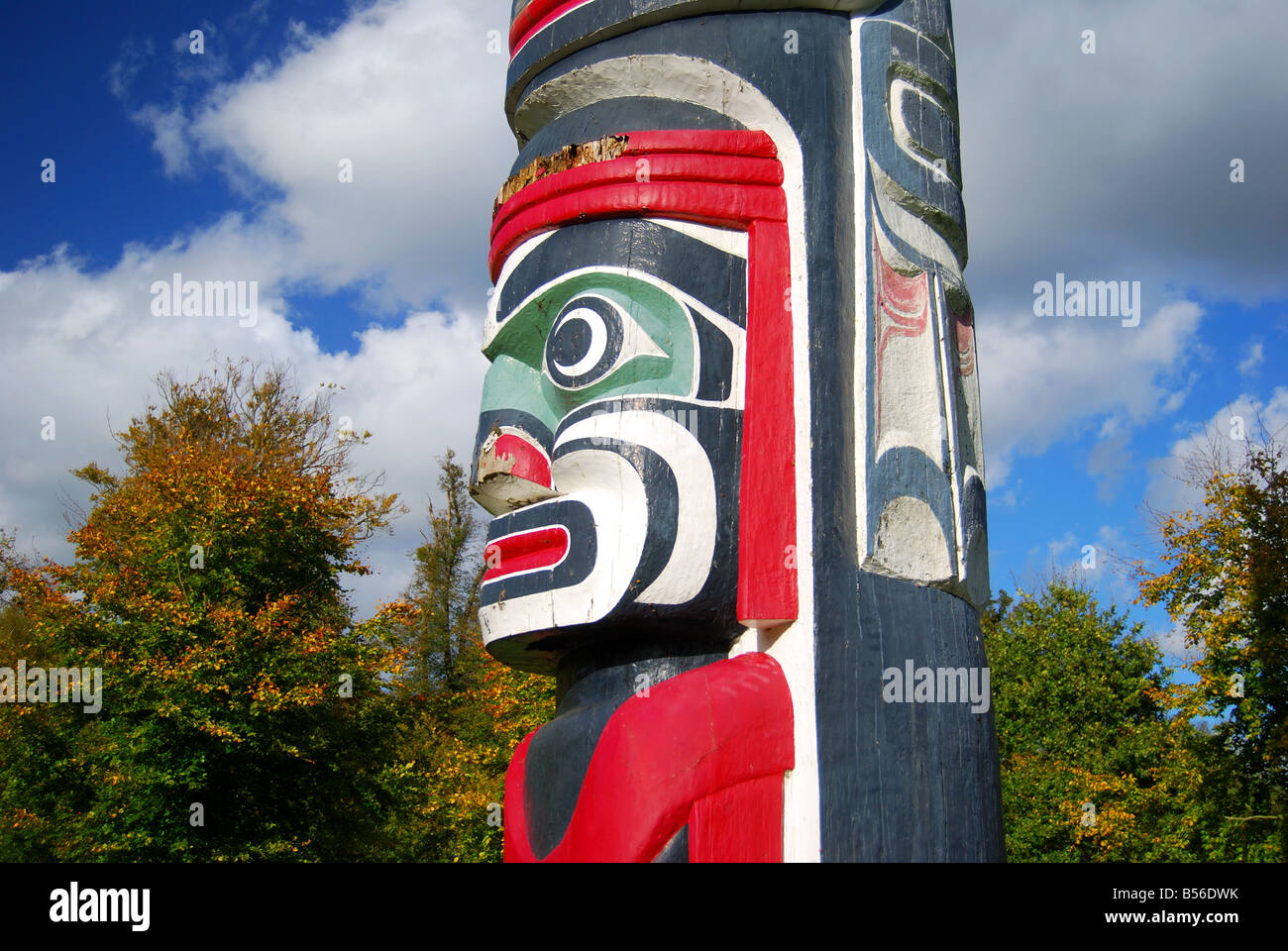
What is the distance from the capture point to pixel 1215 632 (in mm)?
12469

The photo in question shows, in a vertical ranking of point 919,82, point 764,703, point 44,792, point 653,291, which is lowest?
point 44,792

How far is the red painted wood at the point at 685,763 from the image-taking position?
3.28 metres

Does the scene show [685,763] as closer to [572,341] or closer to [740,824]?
[740,824]

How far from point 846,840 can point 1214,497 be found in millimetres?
11973

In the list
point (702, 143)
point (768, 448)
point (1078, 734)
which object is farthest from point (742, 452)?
point (1078, 734)

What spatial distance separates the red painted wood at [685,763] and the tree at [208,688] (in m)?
8.71

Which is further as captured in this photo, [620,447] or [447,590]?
[447,590]

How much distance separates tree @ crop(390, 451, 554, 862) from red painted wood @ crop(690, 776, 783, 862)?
14.3 feet

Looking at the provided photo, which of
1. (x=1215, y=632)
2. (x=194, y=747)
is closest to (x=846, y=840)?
(x=194, y=747)

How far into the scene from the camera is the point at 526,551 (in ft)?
12.9

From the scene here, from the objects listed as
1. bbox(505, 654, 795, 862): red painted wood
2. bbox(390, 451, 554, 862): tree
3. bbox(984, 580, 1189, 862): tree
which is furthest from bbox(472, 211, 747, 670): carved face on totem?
bbox(984, 580, 1189, 862): tree

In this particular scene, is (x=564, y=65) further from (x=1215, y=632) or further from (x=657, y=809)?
(x=1215, y=632)

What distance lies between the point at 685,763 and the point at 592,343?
1541 mm
